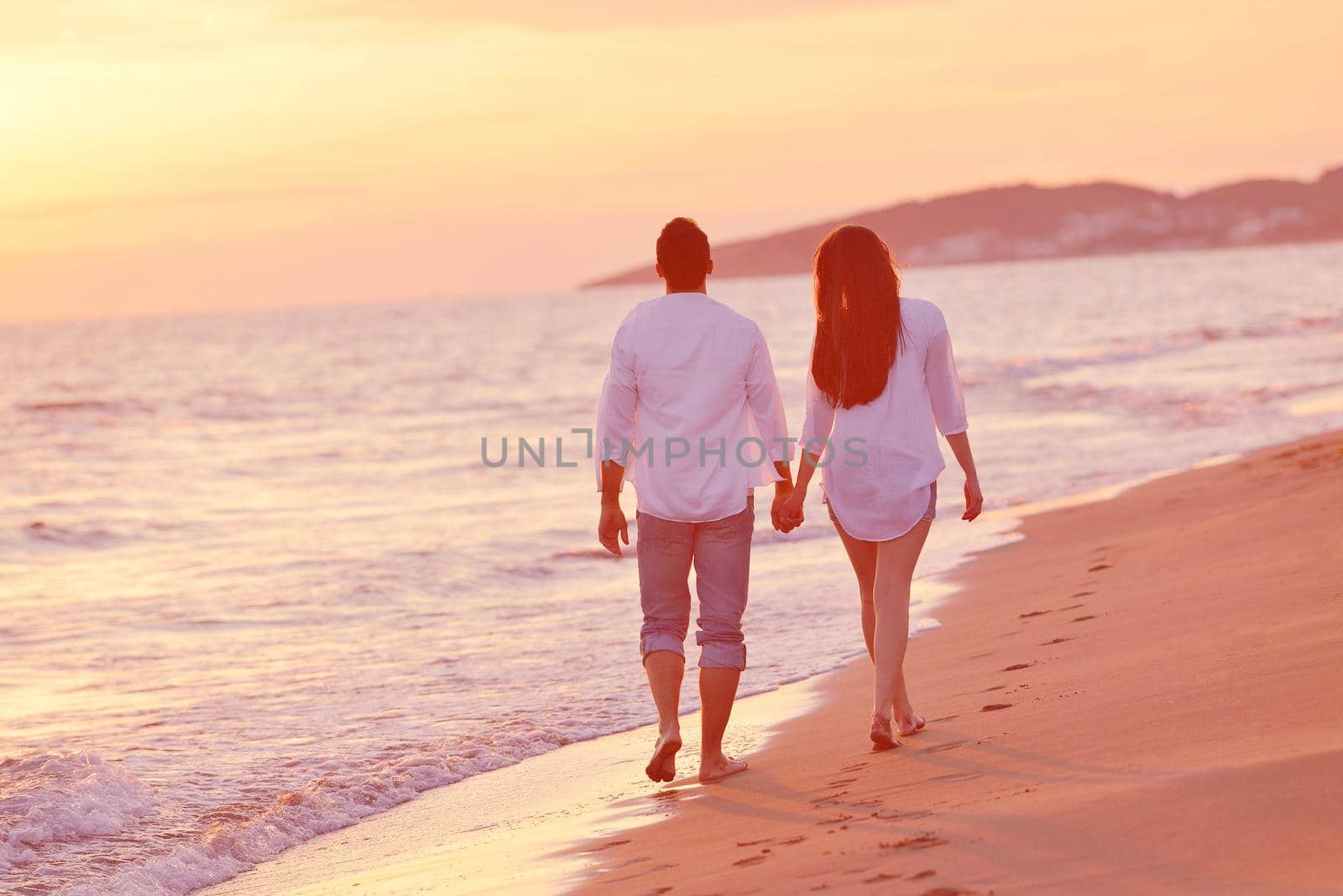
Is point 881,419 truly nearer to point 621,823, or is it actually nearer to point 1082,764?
point 1082,764

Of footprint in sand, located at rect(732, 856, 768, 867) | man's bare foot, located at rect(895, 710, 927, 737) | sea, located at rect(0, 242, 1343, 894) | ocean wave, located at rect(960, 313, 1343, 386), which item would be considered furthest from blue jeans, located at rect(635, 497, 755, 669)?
ocean wave, located at rect(960, 313, 1343, 386)

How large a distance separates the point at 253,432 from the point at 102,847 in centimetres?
2337

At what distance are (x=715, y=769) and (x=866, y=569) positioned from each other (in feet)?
2.82

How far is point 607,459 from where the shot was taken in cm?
458

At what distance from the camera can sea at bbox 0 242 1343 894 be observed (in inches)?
214

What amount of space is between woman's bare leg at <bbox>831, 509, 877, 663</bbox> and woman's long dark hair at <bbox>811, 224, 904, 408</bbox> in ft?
1.59

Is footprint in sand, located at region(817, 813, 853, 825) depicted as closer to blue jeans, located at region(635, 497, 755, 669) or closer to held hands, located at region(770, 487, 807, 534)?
blue jeans, located at region(635, 497, 755, 669)

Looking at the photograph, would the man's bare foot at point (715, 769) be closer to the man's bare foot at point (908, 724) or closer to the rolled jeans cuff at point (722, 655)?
the rolled jeans cuff at point (722, 655)

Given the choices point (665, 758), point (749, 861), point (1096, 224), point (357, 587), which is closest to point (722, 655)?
point (665, 758)

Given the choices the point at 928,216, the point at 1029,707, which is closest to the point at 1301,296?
the point at 1029,707

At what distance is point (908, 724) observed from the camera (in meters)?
4.65

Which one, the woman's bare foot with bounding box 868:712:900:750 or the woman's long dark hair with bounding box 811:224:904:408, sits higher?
the woman's long dark hair with bounding box 811:224:904:408

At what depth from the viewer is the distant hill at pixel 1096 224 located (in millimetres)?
183375

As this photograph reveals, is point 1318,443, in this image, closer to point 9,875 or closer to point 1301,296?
point 9,875
